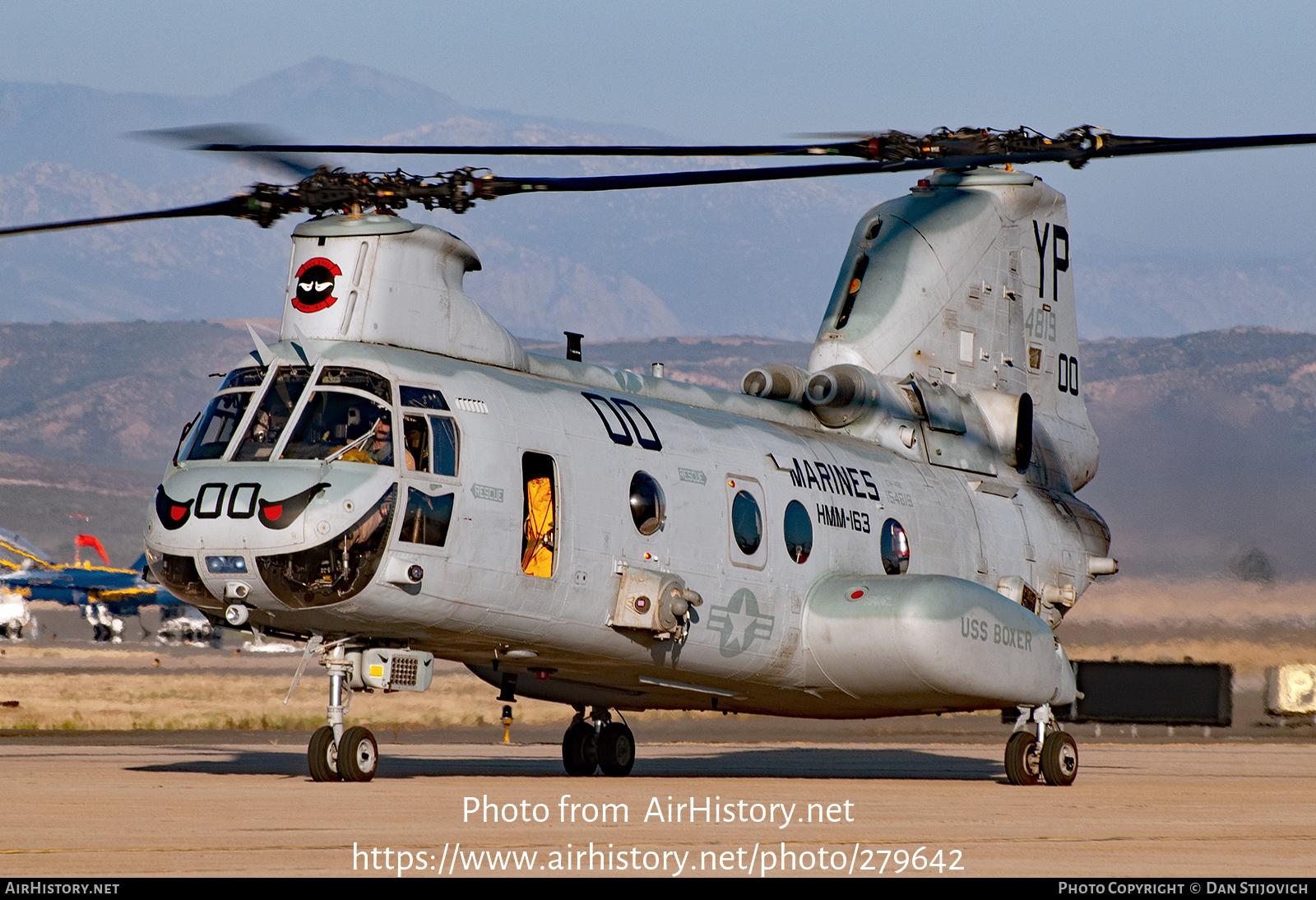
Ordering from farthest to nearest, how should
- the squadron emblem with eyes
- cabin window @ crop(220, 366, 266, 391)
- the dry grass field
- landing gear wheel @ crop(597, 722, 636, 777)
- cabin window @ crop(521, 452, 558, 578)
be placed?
1. the dry grass field
2. landing gear wheel @ crop(597, 722, 636, 777)
3. the squadron emblem with eyes
4. cabin window @ crop(521, 452, 558, 578)
5. cabin window @ crop(220, 366, 266, 391)

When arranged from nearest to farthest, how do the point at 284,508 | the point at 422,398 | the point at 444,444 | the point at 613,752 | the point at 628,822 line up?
the point at 628,822
the point at 284,508
the point at 444,444
the point at 422,398
the point at 613,752

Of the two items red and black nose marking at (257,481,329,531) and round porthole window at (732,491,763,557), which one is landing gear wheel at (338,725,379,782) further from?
round porthole window at (732,491,763,557)

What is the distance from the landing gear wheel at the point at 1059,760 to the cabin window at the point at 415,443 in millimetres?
A: 8250

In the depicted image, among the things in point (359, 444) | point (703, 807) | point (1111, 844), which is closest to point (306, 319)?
point (359, 444)

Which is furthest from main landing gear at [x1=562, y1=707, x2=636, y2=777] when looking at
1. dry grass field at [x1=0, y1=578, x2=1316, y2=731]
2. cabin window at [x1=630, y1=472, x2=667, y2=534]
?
dry grass field at [x1=0, y1=578, x2=1316, y2=731]

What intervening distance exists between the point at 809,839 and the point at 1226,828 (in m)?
3.92

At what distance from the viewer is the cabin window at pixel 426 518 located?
15.0 metres

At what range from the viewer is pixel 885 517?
19.9 m

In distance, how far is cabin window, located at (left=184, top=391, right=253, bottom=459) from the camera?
15.5 m

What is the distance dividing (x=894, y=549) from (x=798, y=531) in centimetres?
179

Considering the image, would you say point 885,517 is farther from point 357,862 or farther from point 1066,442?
point 357,862

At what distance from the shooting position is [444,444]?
1541 centimetres

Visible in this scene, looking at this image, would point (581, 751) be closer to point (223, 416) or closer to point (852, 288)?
point (223, 416)

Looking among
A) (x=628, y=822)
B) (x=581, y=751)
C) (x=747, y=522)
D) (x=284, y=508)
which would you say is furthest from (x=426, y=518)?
(x=581, y=751)
